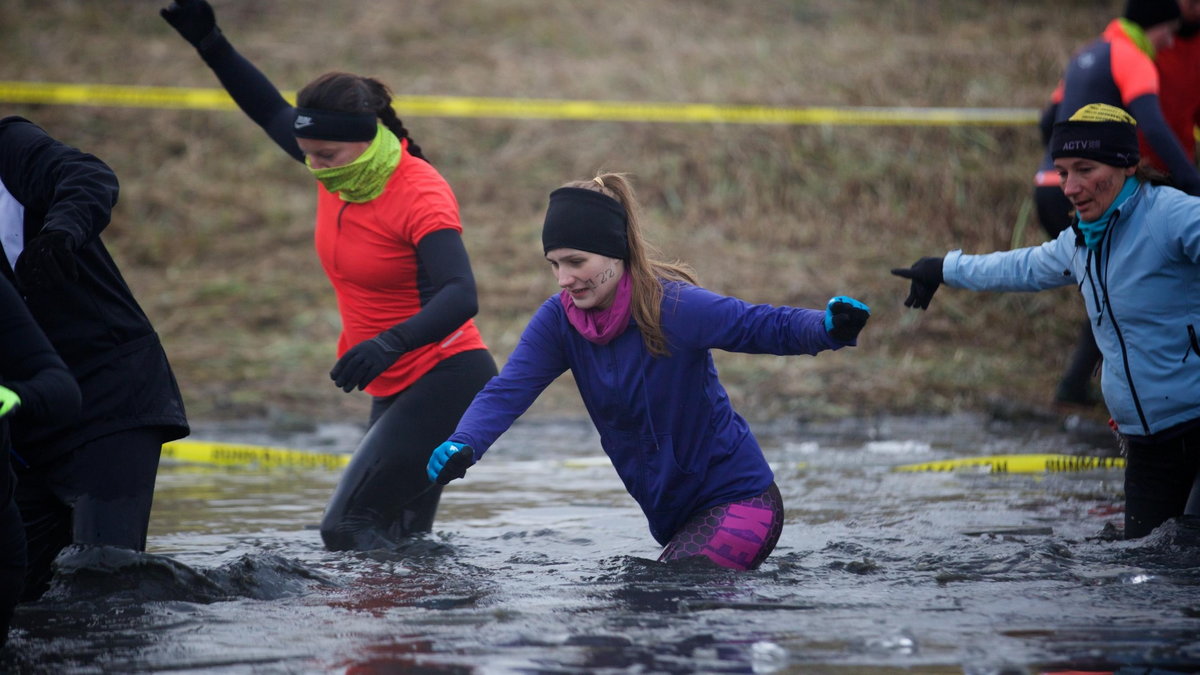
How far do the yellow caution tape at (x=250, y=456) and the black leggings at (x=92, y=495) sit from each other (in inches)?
162

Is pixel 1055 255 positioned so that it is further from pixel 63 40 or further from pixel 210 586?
pixel 63 40

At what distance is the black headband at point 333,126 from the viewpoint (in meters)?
5.63

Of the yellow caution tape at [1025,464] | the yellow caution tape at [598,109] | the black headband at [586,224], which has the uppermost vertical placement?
the yellow caution tape at [598,109]

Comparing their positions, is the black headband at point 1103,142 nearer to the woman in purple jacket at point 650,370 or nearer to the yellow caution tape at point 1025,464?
the woman in purple jacket at point 650,370

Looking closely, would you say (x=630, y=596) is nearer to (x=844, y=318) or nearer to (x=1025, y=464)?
(x=844, y=318)

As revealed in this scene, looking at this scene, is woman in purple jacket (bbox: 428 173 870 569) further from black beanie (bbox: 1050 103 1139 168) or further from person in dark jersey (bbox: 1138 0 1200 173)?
person in dark jersey (bbox: 1138 0 1200 173)

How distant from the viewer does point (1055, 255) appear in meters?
5.38

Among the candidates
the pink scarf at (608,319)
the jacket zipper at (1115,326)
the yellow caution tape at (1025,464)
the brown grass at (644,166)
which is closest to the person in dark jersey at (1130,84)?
the yellow caution tape at (1025,464)

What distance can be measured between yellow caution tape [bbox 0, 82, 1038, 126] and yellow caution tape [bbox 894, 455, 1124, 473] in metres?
7.80

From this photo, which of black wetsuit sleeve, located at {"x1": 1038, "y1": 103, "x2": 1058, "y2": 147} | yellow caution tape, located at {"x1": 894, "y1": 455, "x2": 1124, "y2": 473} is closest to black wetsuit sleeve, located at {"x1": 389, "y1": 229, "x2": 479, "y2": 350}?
yellow caution tape, located at {"x1": 894, "y1": 455, "x2": 1124, "y2": 473}

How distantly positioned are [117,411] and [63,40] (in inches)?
594

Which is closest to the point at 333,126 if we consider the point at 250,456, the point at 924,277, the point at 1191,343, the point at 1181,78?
the point at 924,277

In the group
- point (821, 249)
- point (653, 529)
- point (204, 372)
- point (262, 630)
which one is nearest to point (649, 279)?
point (653, 529)

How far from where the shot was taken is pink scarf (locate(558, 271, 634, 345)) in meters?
4.86
